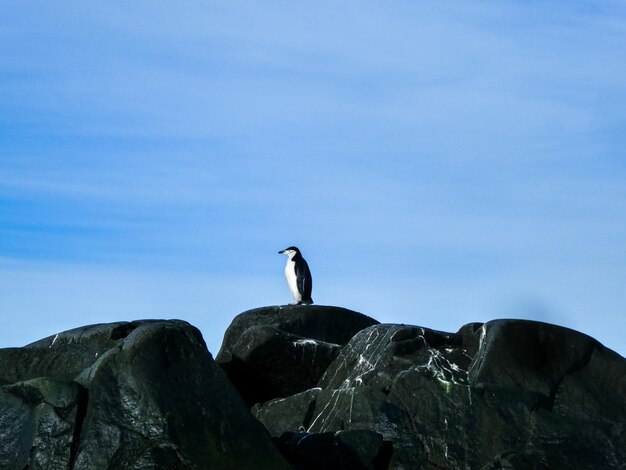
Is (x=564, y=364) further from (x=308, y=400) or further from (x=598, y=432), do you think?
(x=308, y=400)

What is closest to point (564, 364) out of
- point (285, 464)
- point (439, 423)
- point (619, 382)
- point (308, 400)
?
point (619, 382)

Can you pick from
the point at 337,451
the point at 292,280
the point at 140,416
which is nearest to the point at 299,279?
the point at 292,280

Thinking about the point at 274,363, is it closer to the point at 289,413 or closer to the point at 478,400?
the point at 289,413

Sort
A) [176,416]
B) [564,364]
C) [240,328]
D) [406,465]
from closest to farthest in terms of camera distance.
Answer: [176,416], [406,465], [564,364], [240,328]

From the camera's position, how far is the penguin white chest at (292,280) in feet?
92.0

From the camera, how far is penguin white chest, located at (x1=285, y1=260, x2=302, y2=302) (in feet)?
92.0

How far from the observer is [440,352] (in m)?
19.1

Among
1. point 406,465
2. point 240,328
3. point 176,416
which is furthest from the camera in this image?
point 240,328

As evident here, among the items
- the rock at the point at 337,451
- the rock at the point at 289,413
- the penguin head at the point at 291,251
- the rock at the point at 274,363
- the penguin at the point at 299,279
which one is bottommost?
the rock at the point at 337,451

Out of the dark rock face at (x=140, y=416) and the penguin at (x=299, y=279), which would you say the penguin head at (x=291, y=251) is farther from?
the dark rock face at (x=140, y=416)

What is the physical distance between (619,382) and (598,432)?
1.26m

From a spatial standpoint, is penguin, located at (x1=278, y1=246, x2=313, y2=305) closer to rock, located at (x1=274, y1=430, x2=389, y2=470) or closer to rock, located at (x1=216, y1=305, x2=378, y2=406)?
rock, located at (x1=216, y1=305, x2=378, y2=406)

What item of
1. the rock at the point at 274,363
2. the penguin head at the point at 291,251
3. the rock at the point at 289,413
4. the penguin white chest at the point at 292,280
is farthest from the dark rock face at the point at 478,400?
the penguin head at the point at 291,251

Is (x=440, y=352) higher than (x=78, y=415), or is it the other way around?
(x=440, y=352)
